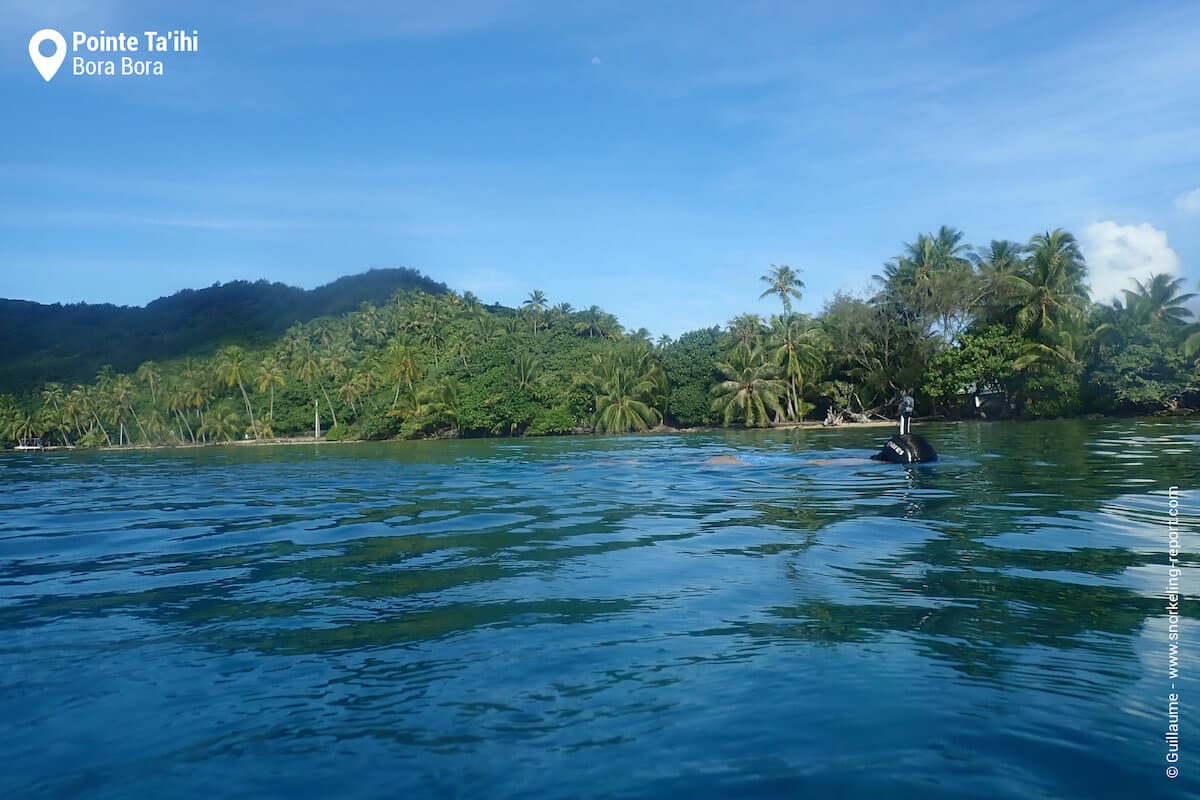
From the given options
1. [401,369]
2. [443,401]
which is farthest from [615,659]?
[401,369]

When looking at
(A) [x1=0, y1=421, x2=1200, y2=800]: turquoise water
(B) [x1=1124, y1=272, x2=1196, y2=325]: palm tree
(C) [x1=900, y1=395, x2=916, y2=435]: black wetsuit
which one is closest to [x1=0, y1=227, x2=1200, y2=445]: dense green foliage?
(B) [x1=1124, y1=272, x2=1196, y2=325]: palm tree

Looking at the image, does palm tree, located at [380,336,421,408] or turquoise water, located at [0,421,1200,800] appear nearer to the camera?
turquoise water, located at [0,421,1200,800]

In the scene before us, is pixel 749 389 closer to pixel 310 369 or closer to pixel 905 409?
pixel 905 409

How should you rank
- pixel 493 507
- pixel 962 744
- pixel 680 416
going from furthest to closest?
1. pixel 680 416
2. pixel 493 507
3. pixel 962 744

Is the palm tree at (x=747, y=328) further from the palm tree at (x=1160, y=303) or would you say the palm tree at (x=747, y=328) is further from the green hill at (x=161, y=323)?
the green hill at (x=161, y=323)

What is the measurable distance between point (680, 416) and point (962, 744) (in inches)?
2528

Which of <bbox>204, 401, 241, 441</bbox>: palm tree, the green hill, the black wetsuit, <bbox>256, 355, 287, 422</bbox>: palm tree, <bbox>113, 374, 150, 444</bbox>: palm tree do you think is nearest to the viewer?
the black wetsuit

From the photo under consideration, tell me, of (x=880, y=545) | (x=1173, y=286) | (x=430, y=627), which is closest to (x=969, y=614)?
(x=880, y=545)

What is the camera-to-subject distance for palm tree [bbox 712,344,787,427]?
2420 inches

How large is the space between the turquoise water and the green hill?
123 meters

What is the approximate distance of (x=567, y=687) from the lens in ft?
14.2

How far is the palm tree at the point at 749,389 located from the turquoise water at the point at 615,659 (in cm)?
5092

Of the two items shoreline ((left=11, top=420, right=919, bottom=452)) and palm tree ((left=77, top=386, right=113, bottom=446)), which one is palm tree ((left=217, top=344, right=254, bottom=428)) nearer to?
shoreline ((left=11, top=420, right=919, bottom=452))

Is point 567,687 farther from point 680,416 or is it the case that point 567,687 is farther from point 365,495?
point 680,416
